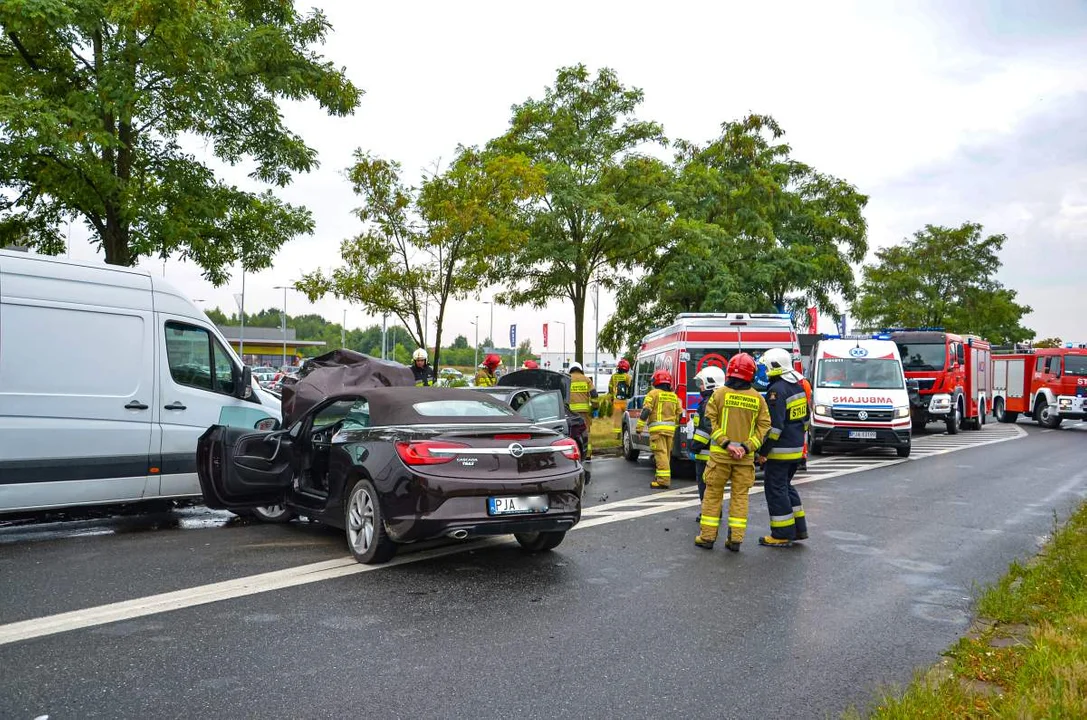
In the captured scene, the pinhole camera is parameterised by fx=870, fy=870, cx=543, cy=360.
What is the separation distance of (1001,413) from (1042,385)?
336 cm

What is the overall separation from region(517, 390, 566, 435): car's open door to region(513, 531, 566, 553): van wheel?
3.84 metres

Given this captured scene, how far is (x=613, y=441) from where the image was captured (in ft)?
63.5

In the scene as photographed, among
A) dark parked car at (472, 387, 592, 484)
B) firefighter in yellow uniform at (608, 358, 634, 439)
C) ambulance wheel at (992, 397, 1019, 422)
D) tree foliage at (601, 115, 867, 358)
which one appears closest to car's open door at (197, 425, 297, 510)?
dark parked car at (472, 387, 592, 484)

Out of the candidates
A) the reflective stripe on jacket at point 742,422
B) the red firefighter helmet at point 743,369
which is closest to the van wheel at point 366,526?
the reflective stripe on jacket at point 742,422

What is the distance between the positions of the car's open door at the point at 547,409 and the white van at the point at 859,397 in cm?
841

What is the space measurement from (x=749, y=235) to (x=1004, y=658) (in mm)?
27398

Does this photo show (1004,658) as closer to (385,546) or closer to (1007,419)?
(385,546)

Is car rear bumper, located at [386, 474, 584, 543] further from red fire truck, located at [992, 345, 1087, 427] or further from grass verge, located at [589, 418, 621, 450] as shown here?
red fire truck, located at [992, 345, 1087, 427]

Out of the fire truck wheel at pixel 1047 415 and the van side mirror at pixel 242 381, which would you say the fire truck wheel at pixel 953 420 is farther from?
the van side mirror at pixel 242 381

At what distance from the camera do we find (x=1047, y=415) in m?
29.8

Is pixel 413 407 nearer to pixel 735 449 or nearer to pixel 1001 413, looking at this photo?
pixel 735 449

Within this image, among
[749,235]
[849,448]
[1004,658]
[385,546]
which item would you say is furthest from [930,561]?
[749,235]

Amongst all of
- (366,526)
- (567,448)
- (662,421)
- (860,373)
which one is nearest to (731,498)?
(567,448)

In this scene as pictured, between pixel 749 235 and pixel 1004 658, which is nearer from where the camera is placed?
pixel 1004 658
